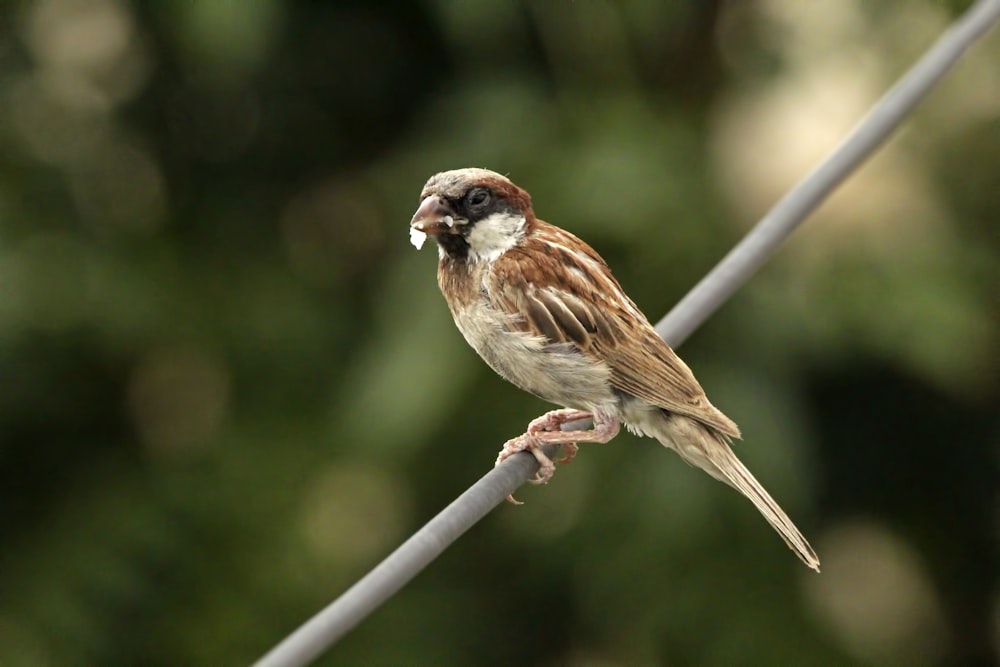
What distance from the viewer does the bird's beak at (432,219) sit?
121 inches

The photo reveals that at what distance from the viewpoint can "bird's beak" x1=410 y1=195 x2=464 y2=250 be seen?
3.08 meters

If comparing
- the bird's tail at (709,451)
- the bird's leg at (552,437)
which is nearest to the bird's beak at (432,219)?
the bird's leg at (552,437)

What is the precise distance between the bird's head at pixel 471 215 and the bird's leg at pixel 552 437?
39cm

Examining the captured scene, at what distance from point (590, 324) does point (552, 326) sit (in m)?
0.10

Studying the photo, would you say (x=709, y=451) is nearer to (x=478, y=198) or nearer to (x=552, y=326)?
(x=552, y=326)

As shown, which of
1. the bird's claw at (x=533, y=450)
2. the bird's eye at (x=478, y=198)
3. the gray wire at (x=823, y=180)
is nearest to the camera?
the gray wire at (x=823, y=180)

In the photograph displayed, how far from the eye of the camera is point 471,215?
10.4 feet

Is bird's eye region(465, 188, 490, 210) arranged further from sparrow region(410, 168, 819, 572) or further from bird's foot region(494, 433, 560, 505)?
bird's foot region(494, 433, 560, 505)

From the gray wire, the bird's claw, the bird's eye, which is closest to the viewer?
the gray wire

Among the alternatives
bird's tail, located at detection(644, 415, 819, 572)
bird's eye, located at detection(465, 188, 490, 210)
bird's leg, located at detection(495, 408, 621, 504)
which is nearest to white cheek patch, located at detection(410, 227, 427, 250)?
bird's eye, located at detection(465, 188, 490, 210)

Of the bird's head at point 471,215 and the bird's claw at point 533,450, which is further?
the bird's head at point 471,215

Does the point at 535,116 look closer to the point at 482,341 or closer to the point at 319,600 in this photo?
the point at 482,341

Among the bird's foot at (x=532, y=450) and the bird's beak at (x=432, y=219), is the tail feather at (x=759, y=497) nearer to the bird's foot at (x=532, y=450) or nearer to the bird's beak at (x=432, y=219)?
the bird's foot at (x=532, y=450)

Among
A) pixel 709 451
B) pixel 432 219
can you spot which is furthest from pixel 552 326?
pixel 709 451
